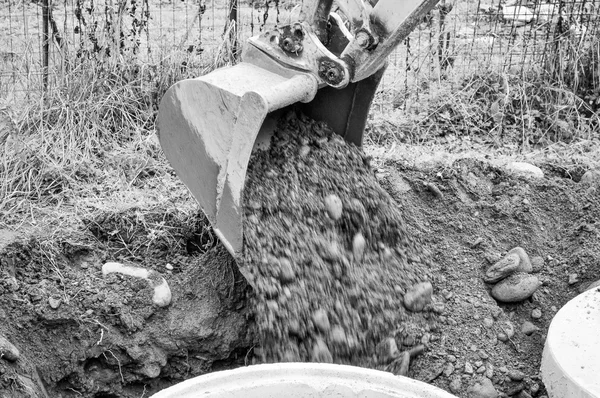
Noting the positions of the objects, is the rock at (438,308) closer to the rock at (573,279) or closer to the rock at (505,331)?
the rock at (505,331)

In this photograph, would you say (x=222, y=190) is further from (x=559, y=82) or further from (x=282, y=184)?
(x=559, y=82)

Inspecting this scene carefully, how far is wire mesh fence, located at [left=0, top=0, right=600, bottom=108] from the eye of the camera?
4.68 meters

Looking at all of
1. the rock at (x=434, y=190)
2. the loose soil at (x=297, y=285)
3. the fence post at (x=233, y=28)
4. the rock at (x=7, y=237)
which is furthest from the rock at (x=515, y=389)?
the fence post at (x=233, y=28)

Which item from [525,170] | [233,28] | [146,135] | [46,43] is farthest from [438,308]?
[46,43]

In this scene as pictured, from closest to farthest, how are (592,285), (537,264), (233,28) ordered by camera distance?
(592,285) < (537,264) < (233,28)

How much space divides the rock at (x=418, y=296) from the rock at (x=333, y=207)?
0.37 m

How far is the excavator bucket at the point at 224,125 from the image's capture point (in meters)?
2.84

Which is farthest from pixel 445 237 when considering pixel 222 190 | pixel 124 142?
pixel 124 142

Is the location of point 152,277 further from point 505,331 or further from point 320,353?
point 505,331

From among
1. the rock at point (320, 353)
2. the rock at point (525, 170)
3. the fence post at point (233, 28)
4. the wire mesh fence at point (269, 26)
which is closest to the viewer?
the rock at point (320, 353)

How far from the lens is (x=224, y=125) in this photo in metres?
2.91

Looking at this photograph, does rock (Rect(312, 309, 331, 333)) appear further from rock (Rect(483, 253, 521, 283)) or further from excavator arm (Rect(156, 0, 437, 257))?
rock (Rect(483, 253, 521, 283))

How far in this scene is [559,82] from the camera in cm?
521

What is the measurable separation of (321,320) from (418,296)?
0.40 metres
